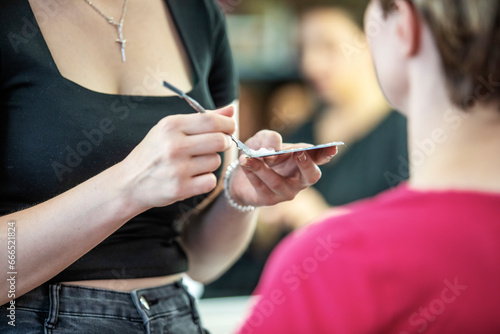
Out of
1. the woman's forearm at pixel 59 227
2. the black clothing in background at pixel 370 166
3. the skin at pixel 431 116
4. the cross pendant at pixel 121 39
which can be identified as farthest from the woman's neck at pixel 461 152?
the black clothing in background at pixel 370 166

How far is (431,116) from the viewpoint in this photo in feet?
2.49

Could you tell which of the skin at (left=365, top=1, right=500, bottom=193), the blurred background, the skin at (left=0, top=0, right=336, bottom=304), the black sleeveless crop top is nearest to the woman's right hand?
the skin at (left=0, top=0, right=336, bottom=304)

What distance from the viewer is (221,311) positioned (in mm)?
2775

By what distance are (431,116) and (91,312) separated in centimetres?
55

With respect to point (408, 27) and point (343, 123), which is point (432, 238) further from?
point (343, 123)

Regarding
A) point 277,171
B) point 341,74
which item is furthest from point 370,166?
point 277,171

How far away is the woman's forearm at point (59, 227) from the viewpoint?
0.77 m

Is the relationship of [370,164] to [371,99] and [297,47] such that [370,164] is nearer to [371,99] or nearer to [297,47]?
[371,99]

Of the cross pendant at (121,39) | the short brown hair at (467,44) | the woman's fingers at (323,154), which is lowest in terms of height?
the woman's fingers at (323,154)

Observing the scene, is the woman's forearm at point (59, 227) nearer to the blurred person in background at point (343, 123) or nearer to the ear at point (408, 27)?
→ the ear at point (408, 27)

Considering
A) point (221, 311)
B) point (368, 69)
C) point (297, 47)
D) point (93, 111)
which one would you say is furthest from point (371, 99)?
point (93, 111)

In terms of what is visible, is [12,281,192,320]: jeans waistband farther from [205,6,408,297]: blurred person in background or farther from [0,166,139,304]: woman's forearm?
[205,6,408,297]: blurred person in background

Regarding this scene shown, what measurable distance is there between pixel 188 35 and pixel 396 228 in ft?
1.94

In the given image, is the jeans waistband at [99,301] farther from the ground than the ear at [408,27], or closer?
closer
